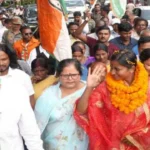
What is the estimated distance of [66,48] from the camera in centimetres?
422

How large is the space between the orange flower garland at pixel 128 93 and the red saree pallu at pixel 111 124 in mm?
61

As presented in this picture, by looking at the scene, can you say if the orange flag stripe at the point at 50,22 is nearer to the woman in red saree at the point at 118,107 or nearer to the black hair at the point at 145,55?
the black hair at the point at 145,55

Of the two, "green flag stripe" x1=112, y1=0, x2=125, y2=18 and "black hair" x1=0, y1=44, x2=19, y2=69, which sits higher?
"black hair" x1=0, y1=44, x2=19, y2=69

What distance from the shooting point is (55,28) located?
4.20 metres

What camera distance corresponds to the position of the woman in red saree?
3234 millimetres

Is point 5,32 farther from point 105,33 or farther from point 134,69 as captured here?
point 134,69

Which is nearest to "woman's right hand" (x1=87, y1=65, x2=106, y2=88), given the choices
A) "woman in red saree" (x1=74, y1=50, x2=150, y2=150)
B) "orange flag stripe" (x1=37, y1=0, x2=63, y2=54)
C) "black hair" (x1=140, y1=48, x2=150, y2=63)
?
"woman in red saree" (x1=74, y1=50, x2=150, y2=150)

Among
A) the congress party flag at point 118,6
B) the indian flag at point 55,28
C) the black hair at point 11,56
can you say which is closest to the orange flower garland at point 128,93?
the black hair at point 11,56

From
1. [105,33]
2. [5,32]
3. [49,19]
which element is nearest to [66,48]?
[49,19]

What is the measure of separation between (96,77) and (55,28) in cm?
111

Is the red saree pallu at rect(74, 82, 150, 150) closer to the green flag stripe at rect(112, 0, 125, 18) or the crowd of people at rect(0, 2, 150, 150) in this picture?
the crowd of people at rect(0, 2, 150, 150)

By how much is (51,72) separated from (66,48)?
0.34 meters

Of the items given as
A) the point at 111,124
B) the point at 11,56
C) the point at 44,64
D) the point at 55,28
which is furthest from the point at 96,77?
the point at 44,64

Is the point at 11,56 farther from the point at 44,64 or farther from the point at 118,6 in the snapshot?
the point at 118,6
